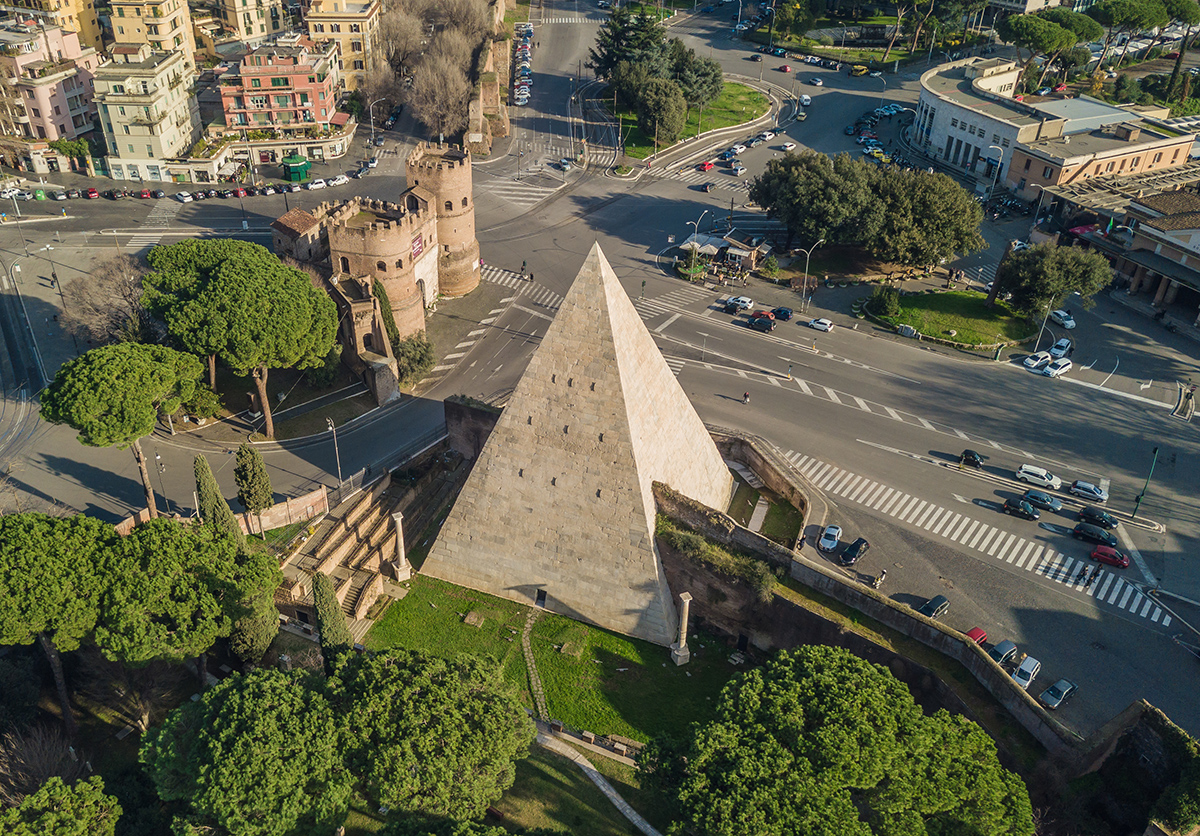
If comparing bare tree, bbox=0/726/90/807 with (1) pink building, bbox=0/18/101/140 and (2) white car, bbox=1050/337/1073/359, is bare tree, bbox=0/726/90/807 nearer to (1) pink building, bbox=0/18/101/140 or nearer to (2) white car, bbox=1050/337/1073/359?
(2) white car, bbox=1050/337/1073/359

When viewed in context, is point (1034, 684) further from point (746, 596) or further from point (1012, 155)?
point (1012, 155)

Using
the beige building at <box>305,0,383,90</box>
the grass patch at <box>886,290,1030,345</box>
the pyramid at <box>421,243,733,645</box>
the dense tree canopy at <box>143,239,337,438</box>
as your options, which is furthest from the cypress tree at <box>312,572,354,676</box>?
the beige building at <box>305,0,383,90</box>

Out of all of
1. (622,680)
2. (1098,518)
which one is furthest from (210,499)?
(1098,518)

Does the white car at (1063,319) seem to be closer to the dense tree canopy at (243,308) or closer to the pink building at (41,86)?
the dense tree canopy at (243,308)

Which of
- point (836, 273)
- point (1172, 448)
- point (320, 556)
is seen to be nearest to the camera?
point (320, 556)

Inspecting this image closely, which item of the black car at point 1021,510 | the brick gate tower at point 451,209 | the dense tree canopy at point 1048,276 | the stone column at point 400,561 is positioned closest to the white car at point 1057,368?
the dense tree canopy at point 1048,276

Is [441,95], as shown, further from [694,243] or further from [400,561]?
[400,561]

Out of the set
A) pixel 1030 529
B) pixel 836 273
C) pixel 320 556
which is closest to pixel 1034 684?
pixel 1030 529
